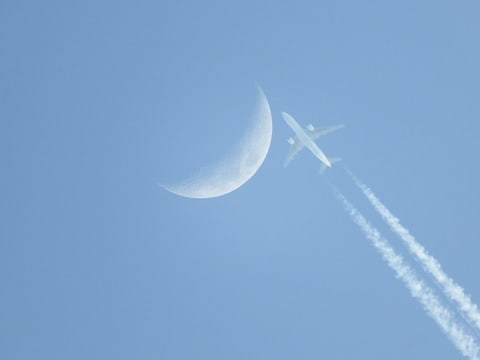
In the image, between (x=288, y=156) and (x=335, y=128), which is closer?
(x=335, y=128)

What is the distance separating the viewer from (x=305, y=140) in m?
112

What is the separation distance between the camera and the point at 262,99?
95.2 m

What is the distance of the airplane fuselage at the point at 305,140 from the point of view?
111 m

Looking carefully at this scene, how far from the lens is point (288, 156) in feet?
395

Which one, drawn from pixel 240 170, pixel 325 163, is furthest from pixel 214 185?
pixel 325 163

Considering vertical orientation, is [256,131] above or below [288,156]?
below

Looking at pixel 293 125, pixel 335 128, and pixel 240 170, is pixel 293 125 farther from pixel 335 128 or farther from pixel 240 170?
pixel 240 170

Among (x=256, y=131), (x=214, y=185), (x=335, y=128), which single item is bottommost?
(x=214, y=185)

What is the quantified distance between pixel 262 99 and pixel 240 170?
13.2m

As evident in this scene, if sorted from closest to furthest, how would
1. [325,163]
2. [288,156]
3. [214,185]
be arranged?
[214,185] < [325,163] < [288,156]

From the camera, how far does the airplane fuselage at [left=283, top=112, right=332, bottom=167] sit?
365 feet

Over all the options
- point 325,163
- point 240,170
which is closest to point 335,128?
point 325,163

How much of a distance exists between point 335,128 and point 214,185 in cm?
3506

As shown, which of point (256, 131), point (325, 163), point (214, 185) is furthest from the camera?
point (325, 163)
